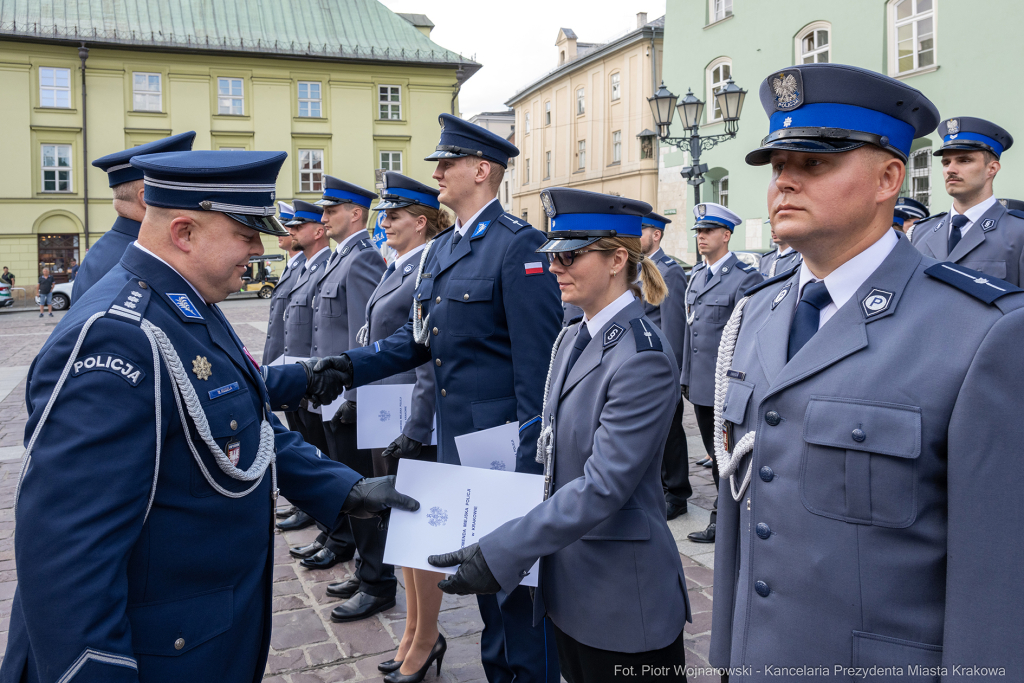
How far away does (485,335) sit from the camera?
10.6ft

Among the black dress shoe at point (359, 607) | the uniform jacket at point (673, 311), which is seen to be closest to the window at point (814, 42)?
the uniform jacket at point (673, 311)

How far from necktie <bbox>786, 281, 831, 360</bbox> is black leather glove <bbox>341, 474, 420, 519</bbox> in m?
1.28

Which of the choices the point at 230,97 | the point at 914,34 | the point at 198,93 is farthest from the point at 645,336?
the point at 230,97

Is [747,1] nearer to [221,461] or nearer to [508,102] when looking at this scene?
[221,461]

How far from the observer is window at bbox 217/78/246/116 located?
3278 cm

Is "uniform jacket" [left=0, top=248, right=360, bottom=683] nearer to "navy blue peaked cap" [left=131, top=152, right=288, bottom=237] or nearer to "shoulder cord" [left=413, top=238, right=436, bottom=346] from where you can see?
"navy blue peaked cap" [left=131, top=152, right=288, bottom=237]

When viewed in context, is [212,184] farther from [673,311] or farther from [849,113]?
[673,311]

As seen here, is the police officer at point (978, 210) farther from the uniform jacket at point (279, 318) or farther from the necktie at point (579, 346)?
the uniform jacket at point (279, 318)

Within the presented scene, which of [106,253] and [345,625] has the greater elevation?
[106,253]

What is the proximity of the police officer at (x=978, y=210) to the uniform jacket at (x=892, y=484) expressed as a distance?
3573mm

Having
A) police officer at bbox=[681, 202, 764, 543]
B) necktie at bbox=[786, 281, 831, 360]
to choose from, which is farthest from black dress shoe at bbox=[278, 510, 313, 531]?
necktie at bbox=[786, 281, 831, 360]

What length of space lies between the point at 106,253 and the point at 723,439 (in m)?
2.78

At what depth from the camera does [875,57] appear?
1725 centimetres

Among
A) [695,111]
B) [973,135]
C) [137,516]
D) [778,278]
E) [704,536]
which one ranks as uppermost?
[695,111]
